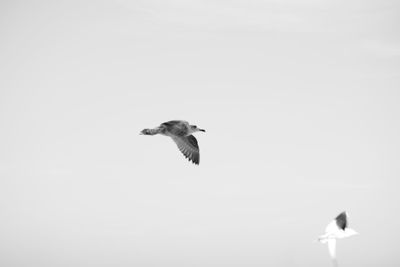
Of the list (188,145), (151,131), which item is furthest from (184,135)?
(151,131)

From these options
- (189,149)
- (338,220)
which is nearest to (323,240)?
(338,220)

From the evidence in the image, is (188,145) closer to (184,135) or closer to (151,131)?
(184,135)

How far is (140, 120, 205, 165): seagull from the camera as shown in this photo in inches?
1027

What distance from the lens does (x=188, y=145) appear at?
1072 inches

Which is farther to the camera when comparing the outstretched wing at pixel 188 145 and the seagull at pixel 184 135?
the outstretched wing at pixel 188 145

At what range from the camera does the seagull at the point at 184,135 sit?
26.1 metres

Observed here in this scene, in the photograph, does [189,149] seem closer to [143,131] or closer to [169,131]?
[169,131]

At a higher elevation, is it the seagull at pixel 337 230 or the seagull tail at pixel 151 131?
the seagull tail at pixel 151 131

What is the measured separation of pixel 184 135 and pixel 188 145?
0.64m

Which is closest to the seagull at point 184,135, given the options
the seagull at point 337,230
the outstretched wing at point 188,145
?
the outstretched wing at point 188,145

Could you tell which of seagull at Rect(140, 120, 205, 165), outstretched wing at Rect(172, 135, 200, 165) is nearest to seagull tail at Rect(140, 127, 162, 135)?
seagull at Rect(140, 120, 205, 165)

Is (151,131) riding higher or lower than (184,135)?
lower

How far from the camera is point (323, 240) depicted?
20.6m

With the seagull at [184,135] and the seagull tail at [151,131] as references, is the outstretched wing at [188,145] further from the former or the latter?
the seagull tail at [151,131]
